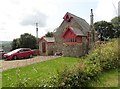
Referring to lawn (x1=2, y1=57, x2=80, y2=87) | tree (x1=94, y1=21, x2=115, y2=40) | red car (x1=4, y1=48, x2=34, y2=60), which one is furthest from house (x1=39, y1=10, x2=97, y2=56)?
tree (x1=94, y1=21, x2=115, y2=40)

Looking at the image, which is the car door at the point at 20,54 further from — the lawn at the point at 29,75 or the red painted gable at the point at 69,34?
the lawn at the point at 29,75

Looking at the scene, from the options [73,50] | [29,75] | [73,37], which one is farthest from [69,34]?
[29,75]

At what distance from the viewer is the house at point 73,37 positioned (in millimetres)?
Answer: 26859

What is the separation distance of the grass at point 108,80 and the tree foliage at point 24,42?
28.2 meters

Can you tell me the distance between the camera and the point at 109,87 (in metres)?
8.57

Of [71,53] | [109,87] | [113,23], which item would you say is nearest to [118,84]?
[109,87]

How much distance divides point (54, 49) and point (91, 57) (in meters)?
22.0

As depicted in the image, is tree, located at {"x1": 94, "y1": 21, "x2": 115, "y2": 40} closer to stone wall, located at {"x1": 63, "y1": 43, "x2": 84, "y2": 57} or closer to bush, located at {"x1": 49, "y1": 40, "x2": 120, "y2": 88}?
stone wall, located at {"x1": 63, "y1": 43, "x2": 84, "y2": 57}

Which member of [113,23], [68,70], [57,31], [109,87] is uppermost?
[113,23]

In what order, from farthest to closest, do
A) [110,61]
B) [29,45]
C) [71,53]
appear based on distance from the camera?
[29,45] < [71,53] < [110,61]

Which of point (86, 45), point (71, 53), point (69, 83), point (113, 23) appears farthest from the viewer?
point (113, 23)

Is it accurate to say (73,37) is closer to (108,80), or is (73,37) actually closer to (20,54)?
(20,54)

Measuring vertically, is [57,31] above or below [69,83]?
above

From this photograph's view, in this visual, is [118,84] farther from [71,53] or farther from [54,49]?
[54,49]
